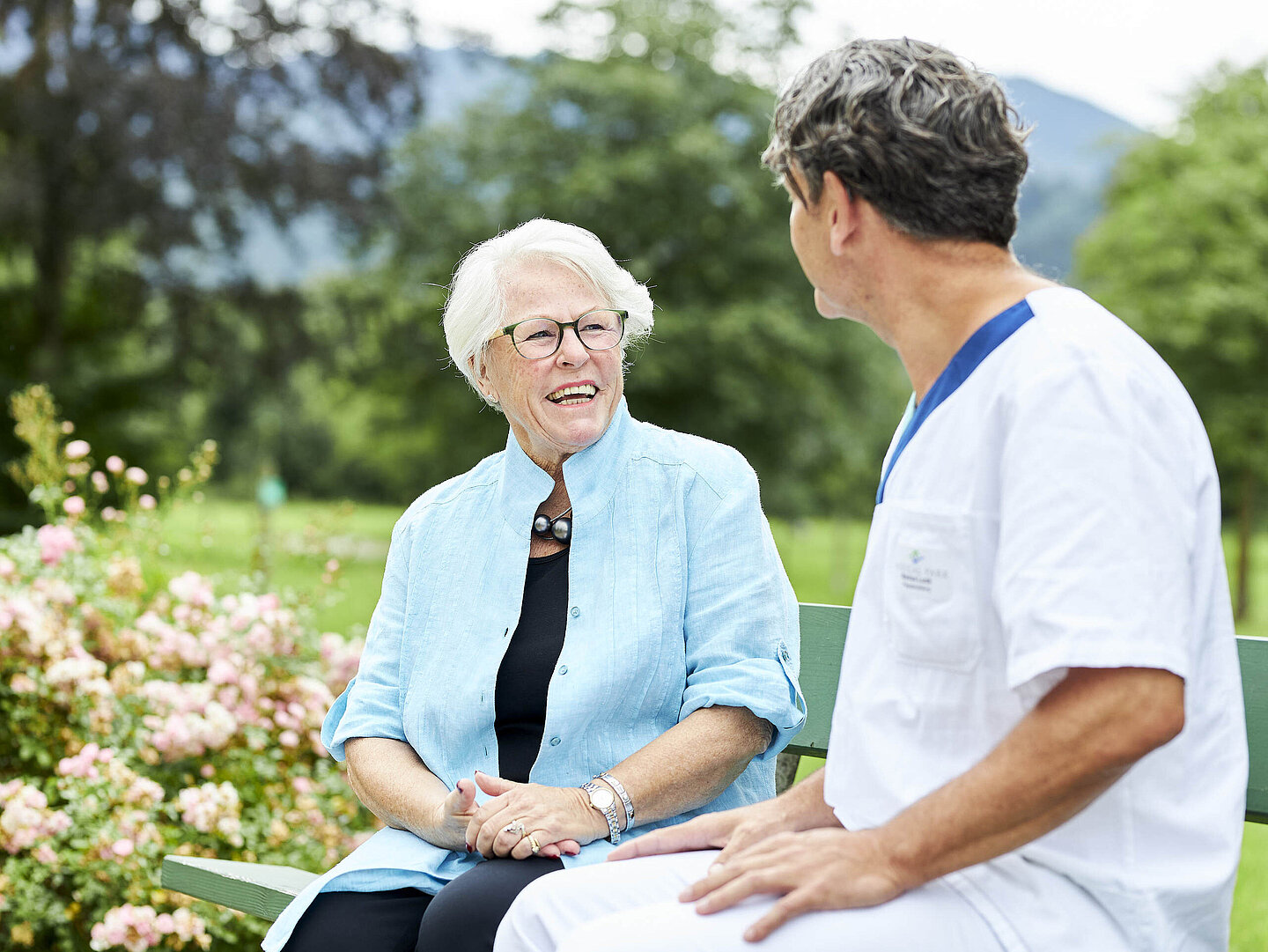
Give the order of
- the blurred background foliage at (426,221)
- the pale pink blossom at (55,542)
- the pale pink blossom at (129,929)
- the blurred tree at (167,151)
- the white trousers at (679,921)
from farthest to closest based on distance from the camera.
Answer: the blurred background foliage at (426,221) < the blurred tree at (167,151) < the pale pink blossom at (55,542) < the pale pink blossom at (129,929) < the white trousers at (679,921)

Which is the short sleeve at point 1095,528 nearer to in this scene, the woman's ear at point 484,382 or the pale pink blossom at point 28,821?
the woman's ear at point 484,382

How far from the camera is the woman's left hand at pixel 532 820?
2086mm

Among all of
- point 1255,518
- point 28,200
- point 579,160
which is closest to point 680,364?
point 579,160

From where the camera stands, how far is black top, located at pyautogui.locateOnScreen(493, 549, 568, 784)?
2.36 m

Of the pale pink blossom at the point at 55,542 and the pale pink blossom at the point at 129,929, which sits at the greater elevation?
the pale pink blossom at the point at 55,542

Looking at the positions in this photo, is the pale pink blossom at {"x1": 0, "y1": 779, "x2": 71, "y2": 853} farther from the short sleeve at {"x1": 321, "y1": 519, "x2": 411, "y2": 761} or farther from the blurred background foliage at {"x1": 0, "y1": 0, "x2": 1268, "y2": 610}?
the blurred background foliage at {"x1": 0, "y1": 0, "x2": 1268, "y2": 610}

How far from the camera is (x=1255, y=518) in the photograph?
80.5ft

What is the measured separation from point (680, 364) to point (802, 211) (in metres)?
19.2

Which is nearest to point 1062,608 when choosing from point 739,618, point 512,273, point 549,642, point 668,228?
point 739,618

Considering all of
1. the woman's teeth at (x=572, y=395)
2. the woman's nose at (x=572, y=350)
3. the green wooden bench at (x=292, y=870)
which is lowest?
the green wooden bench at (x=292, y=870)

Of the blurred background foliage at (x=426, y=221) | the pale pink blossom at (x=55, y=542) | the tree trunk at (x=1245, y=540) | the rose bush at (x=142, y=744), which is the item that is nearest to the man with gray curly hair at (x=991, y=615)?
the rose bush at (x=142, y=744)

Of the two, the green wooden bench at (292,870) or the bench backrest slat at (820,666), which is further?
the bench backrest slat at (820,666)

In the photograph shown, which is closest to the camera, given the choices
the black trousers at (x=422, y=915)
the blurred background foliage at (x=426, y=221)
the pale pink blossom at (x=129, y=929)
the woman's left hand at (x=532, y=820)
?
the black trousers at (x=422, y=915)

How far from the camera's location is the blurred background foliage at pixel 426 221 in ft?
50.8
